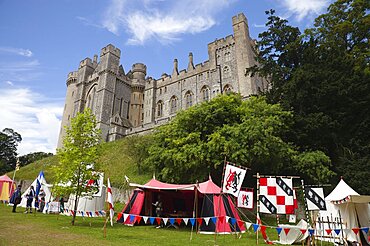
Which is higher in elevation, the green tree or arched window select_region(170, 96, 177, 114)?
arched window select_region(170, 96, 177, 114)

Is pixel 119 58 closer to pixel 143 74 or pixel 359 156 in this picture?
pixel 143 74

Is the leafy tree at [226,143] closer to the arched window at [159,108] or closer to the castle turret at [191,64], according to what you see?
the castle turret at [191,64]

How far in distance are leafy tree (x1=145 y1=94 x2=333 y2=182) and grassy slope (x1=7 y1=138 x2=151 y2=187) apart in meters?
6.08

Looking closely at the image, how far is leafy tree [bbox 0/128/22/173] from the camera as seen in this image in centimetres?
5111

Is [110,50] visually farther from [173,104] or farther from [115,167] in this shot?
[115,167]

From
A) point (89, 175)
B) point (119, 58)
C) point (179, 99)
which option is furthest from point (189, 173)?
point (119, 58)

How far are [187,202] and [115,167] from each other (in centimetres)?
1424

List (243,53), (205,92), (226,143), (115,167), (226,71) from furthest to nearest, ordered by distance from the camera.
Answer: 1. (205,92)
2. (226,71)
3. (243,53)
4. (115,167)
5. (226,143)

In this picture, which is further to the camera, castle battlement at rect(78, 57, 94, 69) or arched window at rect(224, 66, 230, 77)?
castle battlement at rect(78, 57, 94, 69)

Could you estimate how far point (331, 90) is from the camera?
17.9 metres

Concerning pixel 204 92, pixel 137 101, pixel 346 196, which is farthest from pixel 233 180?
pixel 137 101

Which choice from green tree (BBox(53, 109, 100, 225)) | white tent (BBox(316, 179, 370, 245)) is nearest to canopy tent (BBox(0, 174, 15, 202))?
green tree (BBox(53, 109, 100, 225))

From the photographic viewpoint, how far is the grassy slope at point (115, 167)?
2319 centimetres

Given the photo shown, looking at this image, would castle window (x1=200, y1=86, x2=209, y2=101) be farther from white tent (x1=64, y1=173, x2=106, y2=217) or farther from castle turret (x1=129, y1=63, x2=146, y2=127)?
white tent (x1=64, y1=173, x2=106, y2=217)
